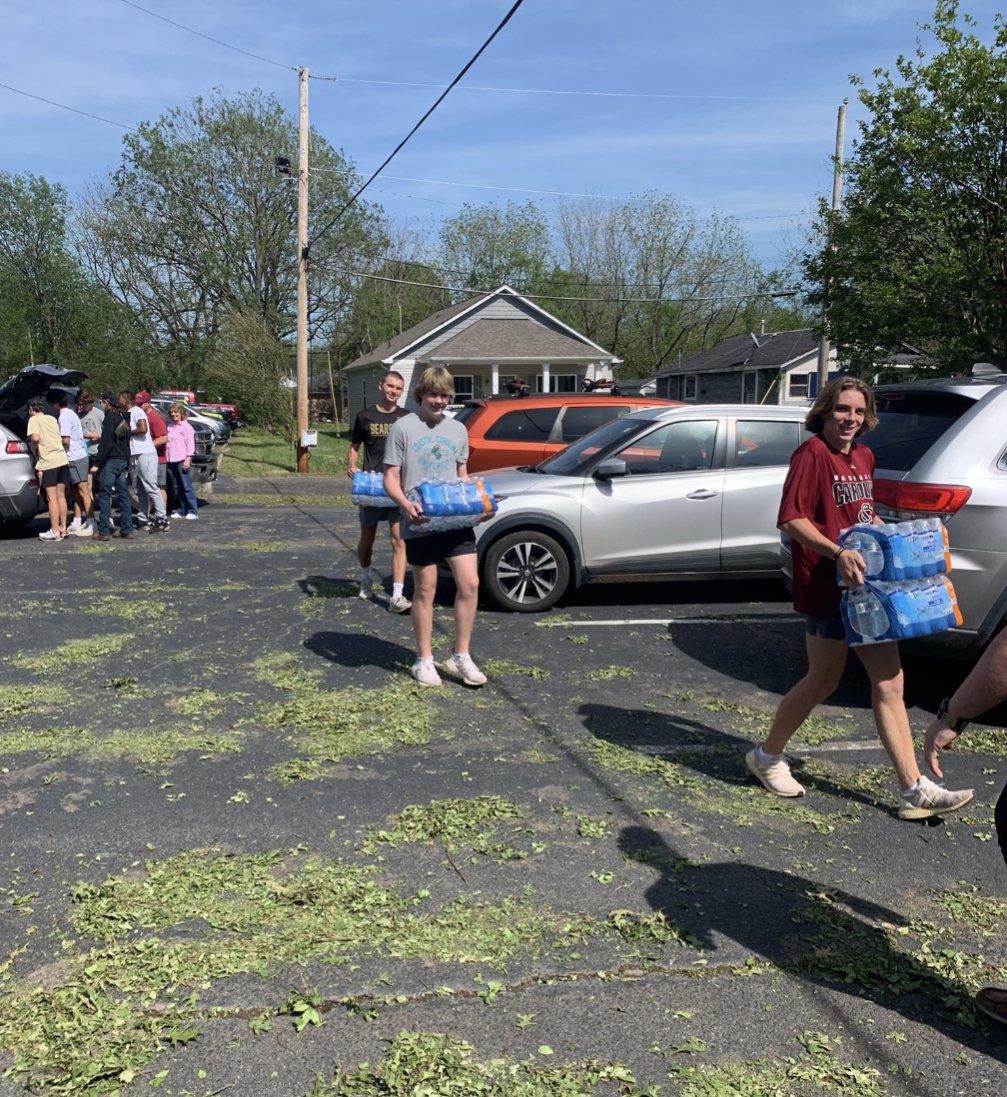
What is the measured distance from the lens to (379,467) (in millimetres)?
8422

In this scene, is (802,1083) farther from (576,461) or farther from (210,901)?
(576,461)

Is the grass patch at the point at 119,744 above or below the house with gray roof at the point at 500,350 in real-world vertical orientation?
below

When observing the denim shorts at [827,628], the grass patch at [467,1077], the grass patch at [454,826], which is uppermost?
the denim shorts at [827,628]

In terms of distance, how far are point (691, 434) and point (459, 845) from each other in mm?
5371

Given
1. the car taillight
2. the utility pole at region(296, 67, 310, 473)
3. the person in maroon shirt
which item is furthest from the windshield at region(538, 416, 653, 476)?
the utility pole at region(296, 67, 310, 473)

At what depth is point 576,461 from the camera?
8750mm

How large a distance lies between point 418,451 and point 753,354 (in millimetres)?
46652

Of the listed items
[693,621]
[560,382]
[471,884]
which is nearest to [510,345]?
[560,382]

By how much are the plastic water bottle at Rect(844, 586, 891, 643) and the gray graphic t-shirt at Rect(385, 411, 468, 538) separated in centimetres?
278

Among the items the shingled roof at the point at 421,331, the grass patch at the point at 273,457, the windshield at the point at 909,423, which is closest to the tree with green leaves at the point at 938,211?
the windshield at the point at 909,423

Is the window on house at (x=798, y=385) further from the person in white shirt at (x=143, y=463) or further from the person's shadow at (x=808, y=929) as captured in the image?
the person's shadow at (x=808, y=929)

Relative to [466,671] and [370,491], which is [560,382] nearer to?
[370,491]

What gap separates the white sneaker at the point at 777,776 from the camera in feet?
14.9

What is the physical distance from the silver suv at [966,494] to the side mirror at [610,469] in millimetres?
2819
